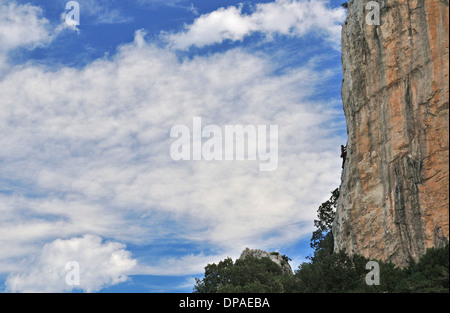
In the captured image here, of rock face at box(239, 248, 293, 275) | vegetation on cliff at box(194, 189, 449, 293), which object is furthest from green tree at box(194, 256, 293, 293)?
rock face at box(239, 248, 293, 275)

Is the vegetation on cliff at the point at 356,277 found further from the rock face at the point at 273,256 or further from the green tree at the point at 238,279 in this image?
the rock face at the point at 273,256

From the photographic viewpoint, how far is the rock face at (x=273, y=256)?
65.2 m

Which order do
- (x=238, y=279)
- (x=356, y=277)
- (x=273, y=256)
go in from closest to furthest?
(x=356, y=277) < (x=238, y=279) < (x=273, y=256)

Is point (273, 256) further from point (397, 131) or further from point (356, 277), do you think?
point (356, 277)

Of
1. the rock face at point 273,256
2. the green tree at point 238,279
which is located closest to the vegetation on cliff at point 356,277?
the green tree at point 238,279

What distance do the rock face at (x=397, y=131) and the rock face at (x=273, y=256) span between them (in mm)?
17528

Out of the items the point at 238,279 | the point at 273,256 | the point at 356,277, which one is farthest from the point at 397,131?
the point at 273,256

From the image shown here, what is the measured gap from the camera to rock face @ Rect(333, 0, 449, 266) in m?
38.1

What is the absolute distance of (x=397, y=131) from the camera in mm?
41375

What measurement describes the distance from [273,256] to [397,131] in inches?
1219

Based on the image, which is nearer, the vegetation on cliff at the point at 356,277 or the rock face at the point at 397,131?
the vegetation on cliff at the point at 356,277

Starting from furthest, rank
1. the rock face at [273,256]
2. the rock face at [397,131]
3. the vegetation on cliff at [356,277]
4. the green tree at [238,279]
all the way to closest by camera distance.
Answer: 1. the rock face at [273,256]
2. the green tree at [238,279]
3. the rock face at [397,131]
4. the vegetation on cliff at [356,277]

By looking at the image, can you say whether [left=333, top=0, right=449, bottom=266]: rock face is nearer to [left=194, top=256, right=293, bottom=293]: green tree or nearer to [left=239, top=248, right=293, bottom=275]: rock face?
[left=194, top=256, right=293, bottom=293]: green tree
